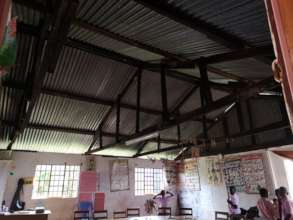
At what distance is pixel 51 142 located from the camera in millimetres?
7020

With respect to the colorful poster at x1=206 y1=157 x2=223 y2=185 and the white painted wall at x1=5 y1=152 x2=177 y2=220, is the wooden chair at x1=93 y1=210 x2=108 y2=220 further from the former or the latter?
the colorful poster at x1=206 y1=157 x2=223 y2=185

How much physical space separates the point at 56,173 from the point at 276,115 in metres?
Answer: 7.46

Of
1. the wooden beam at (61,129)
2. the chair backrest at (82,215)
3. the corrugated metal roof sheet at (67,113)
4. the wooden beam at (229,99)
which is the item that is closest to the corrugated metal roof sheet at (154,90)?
the corrugated metal roof sheet at (67,113)

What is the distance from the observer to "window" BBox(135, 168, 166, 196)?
891cm

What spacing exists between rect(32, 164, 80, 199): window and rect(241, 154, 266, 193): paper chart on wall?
5602 mm

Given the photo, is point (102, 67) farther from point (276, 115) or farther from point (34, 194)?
point (276, 115)

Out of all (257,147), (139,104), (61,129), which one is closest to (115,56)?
(139,104)

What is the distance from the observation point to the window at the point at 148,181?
8913 millimetres

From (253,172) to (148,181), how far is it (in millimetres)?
4276

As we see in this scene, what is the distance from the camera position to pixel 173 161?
995cm

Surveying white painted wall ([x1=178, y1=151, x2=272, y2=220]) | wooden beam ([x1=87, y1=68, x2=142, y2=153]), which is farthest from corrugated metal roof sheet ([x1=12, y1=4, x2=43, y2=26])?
white painted wall ([x1=178, y1=151, x2=272, y2=220])

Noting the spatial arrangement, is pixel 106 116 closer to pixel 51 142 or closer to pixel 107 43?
pixel 51 142

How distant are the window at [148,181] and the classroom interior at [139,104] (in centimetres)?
5

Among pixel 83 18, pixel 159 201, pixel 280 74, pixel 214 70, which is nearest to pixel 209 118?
pixel 159 201
